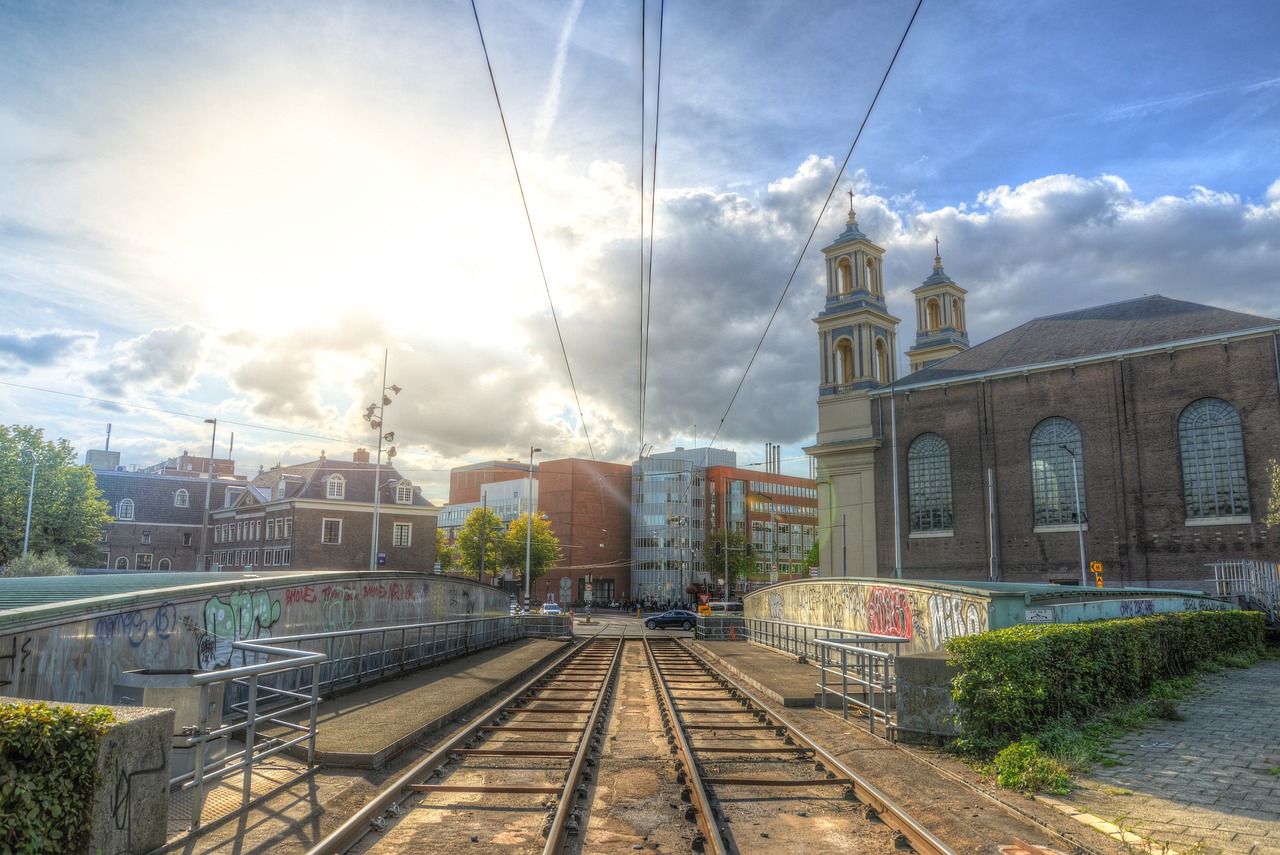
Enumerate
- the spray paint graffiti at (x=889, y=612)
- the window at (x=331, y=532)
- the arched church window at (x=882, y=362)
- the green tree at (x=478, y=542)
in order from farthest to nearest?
1. the green tree at (x=478, y=542)
2. the window at (x=331, y=532)
3. the arched church window at (x=882, y=362)
4. the spray paint graffiti at (x=889, y=612)

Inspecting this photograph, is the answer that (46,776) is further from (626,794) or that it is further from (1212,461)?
(1212,461)

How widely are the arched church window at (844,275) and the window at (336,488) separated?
3934 cm

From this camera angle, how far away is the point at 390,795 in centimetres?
720

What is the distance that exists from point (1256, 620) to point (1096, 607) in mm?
9926

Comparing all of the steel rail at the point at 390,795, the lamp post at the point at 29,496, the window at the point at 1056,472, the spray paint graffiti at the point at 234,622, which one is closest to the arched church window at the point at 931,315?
the window at the point at 1056,472

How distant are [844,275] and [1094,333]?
16.2 meters

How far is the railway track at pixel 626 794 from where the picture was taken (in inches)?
251

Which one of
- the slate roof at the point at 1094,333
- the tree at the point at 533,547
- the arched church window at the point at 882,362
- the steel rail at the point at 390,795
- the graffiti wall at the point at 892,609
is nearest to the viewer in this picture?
the steel rail at the point at 390,795

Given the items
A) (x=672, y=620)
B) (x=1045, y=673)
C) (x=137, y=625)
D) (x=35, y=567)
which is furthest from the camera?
(x=672, y=620)

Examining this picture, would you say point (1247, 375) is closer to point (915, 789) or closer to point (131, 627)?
point (915, 789)

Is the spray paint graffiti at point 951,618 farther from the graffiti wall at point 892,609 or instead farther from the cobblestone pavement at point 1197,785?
the cobblestone pavement at point 1197,785

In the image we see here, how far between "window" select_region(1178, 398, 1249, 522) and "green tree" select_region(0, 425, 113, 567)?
57.2 metres

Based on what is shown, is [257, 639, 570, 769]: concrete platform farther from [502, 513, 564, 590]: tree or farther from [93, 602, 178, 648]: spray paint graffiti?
[502, 513, 564, 590]: tree

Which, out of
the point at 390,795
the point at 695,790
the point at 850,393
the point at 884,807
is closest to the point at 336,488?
the point at 850,393
